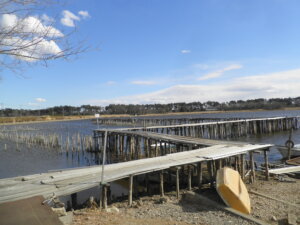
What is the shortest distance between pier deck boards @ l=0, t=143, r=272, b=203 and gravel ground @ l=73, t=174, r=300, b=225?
2.61ft

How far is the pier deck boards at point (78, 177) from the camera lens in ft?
21.5

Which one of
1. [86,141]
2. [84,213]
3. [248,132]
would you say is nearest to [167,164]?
[84,213]

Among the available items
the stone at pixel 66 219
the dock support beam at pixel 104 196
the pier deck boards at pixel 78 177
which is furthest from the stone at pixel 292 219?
the stone at pixel 66 219

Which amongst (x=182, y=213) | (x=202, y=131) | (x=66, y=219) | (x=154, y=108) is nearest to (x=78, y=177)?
(x=66, y=219)

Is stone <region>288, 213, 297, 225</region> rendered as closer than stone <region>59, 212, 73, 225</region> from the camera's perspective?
No

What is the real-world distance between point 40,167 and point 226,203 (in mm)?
14942

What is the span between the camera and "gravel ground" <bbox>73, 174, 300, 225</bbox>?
257 inches

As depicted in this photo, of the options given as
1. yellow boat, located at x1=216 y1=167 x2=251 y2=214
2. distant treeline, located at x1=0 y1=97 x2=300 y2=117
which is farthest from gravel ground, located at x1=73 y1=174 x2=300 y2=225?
distant treeline, located at x1=0 y1=97 x2=300 y2=117

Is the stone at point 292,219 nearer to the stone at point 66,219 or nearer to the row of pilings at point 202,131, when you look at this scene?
the stone at point 66,219

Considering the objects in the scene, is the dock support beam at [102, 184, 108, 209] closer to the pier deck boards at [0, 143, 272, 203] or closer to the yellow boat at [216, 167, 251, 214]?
the pier deck boards at [0, 143, 272, 203]

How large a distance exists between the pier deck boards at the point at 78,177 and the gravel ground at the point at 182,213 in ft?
2.61

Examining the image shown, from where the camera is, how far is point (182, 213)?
24.1 ft

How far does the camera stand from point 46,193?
651cm

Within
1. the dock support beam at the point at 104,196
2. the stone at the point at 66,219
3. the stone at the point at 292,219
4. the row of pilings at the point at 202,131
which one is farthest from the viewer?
the row of pilings at the point at 202,131
